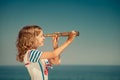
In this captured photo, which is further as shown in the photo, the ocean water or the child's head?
the ocean water

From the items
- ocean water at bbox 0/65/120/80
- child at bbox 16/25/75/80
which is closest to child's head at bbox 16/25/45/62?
child at bbox 16/25/75/80

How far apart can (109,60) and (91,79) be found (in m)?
1.07

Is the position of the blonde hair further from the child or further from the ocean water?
the ocean water

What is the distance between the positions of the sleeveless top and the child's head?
0.13ft

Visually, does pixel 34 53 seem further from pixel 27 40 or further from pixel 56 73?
pixel 56 73

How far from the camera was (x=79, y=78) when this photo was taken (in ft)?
13.3

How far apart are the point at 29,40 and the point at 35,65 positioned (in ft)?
0.36

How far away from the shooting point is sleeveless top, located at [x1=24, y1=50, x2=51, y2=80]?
3.68 feet

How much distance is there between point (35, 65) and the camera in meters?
1.13

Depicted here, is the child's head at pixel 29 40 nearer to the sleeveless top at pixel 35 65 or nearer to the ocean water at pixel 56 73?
the sleeveless top at pixel 35 65

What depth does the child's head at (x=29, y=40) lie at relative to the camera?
1.18 m

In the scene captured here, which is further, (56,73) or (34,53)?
(56,73)

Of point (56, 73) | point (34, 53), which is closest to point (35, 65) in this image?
point (34, 53)

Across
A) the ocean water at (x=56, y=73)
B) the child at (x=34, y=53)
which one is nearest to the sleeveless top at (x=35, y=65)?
the child at (x=34, y=53)
